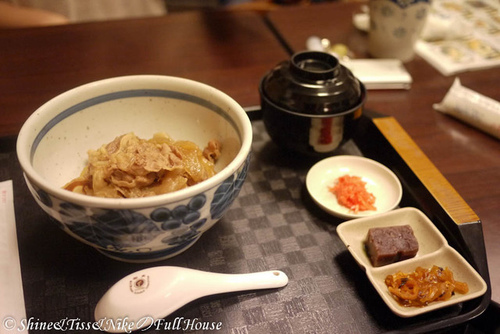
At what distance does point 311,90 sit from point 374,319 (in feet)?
1.84

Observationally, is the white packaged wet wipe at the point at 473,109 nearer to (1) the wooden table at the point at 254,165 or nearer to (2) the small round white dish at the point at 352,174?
(1) the wooden table at the point at 254,165

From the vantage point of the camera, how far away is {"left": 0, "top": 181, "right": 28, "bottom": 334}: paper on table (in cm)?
72

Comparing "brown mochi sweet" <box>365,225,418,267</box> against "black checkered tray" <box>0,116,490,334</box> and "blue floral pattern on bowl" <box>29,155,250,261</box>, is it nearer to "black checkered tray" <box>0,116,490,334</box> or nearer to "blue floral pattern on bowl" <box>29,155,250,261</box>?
"black checkered tray" <box>0,116,490,334</box>

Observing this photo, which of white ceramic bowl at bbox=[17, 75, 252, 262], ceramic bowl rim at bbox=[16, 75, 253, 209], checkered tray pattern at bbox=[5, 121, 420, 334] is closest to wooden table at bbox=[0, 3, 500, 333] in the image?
checkered tray pattern at bbox=[5, 121, 420, 334]

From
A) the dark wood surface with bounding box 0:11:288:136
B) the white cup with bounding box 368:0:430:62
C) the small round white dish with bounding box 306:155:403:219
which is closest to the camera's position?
the small round white dish with bounding box 306:155:403:219

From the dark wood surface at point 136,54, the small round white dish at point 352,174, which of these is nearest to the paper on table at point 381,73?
the dark wood surface at point 136,54

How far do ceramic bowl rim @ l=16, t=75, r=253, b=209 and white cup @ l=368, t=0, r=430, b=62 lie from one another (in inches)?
39.3

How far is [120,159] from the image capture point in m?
0.84

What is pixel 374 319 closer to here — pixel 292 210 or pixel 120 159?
pixel 292 210

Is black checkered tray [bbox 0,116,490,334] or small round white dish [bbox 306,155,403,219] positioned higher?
black checkered tray [bbox 0,116,490,334]

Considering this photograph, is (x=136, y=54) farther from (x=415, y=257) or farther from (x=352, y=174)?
(x=415, y=257)

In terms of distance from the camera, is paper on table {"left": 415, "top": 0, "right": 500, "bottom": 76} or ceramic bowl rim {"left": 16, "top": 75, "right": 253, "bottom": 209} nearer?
ceramic bowl rim {"left": 16, "top": 75, "right": 253, "bottom": 209}

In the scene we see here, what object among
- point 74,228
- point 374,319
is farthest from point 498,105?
point 74,228

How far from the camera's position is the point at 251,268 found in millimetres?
852
